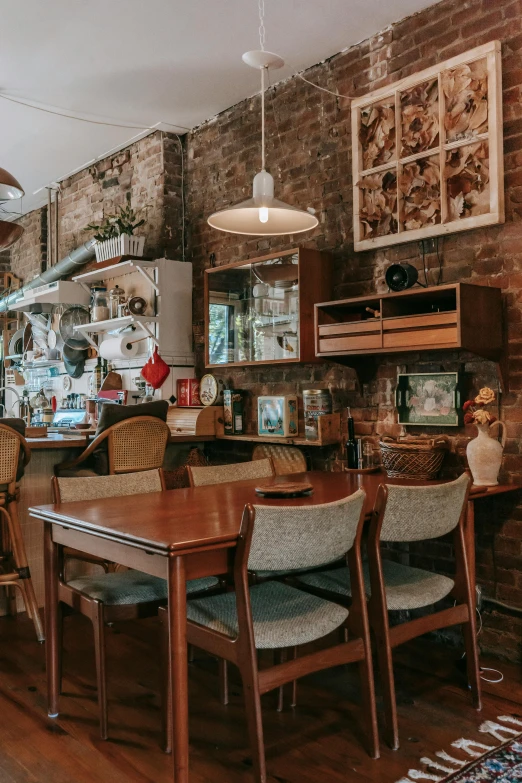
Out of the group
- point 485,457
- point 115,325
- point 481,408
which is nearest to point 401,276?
point 481,408

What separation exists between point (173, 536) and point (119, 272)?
403 centimetres

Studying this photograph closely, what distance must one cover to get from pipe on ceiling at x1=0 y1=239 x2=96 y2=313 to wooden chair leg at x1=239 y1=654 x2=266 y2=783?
4519 mm

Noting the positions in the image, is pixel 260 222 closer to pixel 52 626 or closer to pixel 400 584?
pixel 400 584

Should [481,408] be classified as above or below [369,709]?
above

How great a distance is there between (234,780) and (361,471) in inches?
70.8

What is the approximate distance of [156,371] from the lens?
5219 mm

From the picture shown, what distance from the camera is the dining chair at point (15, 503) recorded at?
3637 mm

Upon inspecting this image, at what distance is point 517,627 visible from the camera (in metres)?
3.38

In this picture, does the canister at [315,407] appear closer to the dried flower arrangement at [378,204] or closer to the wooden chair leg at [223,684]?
the dried flower arrangement at [378,204]

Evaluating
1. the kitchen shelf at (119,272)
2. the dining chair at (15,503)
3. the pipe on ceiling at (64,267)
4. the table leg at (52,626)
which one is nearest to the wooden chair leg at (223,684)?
the table leg at (52,626)

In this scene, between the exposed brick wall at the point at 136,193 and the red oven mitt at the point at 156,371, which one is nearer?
the red oven mitt at the point at 156,371

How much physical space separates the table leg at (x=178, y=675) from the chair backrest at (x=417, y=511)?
2.71 ft

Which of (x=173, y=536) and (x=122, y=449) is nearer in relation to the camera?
(x=173, y=536)

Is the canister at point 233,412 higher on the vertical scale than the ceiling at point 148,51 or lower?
lower
